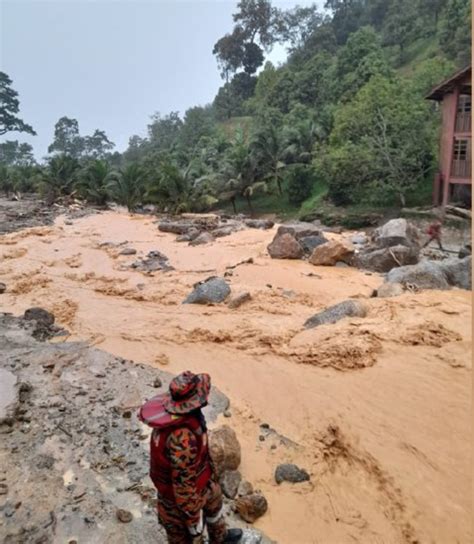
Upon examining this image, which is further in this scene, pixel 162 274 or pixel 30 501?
pixel 162 274

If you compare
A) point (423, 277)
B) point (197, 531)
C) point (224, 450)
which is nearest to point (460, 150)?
point (423, 277)

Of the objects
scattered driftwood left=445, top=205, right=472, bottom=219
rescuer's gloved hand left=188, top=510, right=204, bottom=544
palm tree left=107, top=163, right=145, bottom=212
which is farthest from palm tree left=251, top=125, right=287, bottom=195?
rescuer's gloved hand left=188, top=510, right=204, bottom=544

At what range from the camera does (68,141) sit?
59.7 m

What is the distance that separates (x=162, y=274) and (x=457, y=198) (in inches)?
551

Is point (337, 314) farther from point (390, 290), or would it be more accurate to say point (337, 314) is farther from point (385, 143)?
point (385, 143)

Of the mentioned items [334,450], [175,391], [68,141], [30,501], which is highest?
[68,141]

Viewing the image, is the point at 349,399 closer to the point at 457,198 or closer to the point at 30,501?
the point at 30,501

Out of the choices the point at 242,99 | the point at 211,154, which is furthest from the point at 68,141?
the point at 211,154

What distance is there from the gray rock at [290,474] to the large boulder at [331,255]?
8426 millimetres

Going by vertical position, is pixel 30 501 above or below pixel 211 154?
below

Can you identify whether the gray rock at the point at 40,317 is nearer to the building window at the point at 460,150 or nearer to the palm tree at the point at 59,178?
the building window at the point at 460,150

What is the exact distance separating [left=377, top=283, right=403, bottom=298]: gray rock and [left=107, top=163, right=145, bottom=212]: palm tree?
64.7ft

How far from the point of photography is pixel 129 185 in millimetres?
26156

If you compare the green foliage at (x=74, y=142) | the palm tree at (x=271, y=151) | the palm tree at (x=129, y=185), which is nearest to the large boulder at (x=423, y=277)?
the palm tree at (x=271, y=151)
